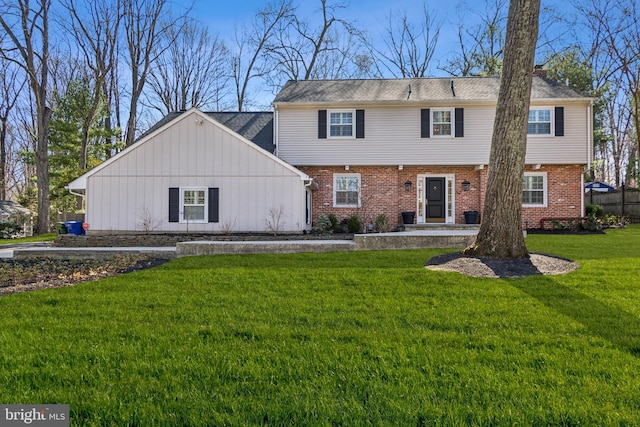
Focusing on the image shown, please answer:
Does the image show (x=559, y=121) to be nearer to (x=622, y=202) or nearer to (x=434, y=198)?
(x=434, y=198)

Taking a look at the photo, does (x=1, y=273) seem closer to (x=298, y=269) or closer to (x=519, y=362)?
(x=298, y=269)

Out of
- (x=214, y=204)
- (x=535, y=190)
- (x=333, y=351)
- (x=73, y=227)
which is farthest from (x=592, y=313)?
(x=73, y=227)

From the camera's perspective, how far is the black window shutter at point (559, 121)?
1597cm

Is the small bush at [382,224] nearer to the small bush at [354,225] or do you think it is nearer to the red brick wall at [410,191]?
the red brick wall at [410,191]

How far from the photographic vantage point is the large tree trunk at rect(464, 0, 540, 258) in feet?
24.7

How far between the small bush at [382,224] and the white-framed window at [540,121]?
21.1 feet

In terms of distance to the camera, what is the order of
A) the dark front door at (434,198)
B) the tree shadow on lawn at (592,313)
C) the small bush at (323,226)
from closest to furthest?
the tree shadow on lawn at (592,313)
the small bush at (323,226)
the dark front door at (434,198)

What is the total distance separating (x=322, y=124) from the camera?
16.4m

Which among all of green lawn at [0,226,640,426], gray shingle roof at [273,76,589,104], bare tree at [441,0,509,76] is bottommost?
green lawn at [0,226,640,426]

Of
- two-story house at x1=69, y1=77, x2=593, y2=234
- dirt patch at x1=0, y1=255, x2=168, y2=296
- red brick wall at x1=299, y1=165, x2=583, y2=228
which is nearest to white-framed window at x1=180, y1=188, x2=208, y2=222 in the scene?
two-story house at x1=69, y1=77, x2=593, y2=234

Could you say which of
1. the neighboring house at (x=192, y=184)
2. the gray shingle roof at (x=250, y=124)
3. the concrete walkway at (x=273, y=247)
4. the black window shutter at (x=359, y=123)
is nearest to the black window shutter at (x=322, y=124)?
the black window shutter at (x=359, y=123)

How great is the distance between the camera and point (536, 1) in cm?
758

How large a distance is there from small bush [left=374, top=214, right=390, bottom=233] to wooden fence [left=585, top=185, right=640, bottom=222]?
13.3 meters

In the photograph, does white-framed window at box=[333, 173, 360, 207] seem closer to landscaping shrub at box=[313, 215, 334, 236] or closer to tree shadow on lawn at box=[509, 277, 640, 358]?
landscaping shrub at box=[313, 215, 334, 236]
